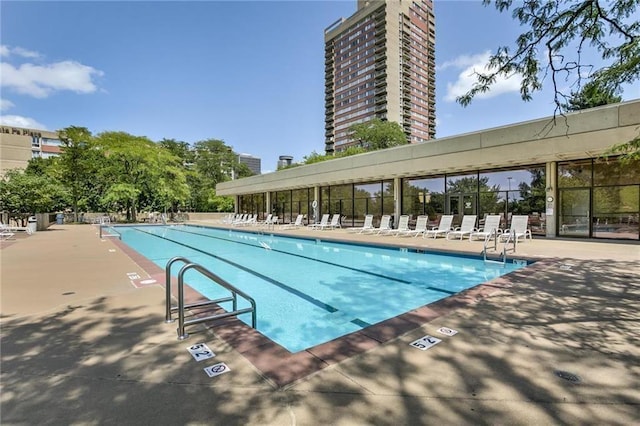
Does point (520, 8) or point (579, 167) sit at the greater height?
point (520, 8)

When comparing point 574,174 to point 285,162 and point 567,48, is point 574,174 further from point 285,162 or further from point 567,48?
point 285,162

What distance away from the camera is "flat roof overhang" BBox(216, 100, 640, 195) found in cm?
982

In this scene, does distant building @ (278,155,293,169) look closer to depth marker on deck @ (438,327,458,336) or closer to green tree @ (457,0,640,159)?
green tree @ (457,0,640,159)

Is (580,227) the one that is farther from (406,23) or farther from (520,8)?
(406,23)

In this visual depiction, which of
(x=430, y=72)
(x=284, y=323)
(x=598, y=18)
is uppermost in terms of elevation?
(x=430, y=72)

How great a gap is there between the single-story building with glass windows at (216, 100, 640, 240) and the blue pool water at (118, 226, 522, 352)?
455 centimetres

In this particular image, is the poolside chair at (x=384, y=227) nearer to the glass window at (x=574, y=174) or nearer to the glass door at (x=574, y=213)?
the glass door at (x=574, y=213)

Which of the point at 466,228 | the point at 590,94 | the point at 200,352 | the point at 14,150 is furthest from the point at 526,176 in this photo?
the point at 14,150

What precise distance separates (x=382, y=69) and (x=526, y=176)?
240ft

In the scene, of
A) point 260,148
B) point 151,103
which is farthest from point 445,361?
point 260,148

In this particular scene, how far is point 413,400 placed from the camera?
204cm

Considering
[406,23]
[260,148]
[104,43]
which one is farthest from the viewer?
[406,23]

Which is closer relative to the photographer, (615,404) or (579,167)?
(615,404)

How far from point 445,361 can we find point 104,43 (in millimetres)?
18340
